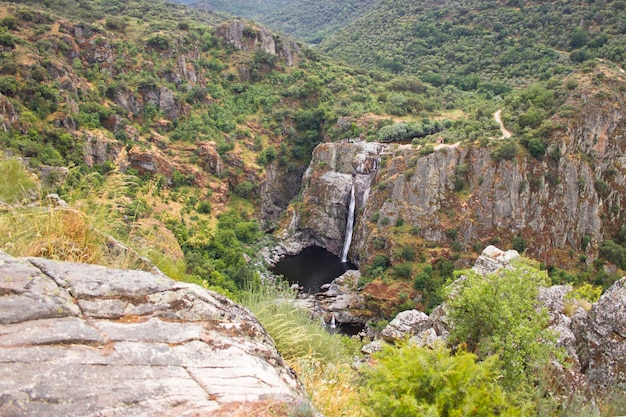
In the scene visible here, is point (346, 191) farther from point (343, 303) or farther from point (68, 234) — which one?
point (68, 234)

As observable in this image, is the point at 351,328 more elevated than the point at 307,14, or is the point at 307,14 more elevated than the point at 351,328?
the point at 307,14

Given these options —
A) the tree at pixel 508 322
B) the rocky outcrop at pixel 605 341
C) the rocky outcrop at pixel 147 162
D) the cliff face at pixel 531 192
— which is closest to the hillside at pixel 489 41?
the cliff face at pixel 531 192

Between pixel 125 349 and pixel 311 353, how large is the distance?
2.64m

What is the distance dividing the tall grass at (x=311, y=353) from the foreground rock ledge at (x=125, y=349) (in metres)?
0.58

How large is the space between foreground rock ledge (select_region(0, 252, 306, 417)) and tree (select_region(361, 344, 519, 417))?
35.9 inches

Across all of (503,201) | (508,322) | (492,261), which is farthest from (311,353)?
(503,201)

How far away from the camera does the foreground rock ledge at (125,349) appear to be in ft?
10.8

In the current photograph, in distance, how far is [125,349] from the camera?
3.84 meters

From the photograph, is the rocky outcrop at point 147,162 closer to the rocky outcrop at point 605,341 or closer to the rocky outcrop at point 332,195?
the rocky outcrop at point 332,195

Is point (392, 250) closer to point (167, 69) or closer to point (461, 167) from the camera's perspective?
point (461, 167)

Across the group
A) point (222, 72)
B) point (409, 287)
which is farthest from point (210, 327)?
point (222, 72)

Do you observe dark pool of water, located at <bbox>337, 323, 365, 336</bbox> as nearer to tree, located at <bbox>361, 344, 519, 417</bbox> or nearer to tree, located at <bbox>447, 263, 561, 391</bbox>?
tree, located at <bbox>447, 263, 561, 391</bbox>

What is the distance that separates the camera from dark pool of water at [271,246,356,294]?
119 ft

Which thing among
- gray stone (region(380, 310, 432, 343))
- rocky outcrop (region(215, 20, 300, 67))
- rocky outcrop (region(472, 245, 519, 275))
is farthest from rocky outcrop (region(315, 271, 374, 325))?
rocky outcrop (region(215, 20, 300, 67))
